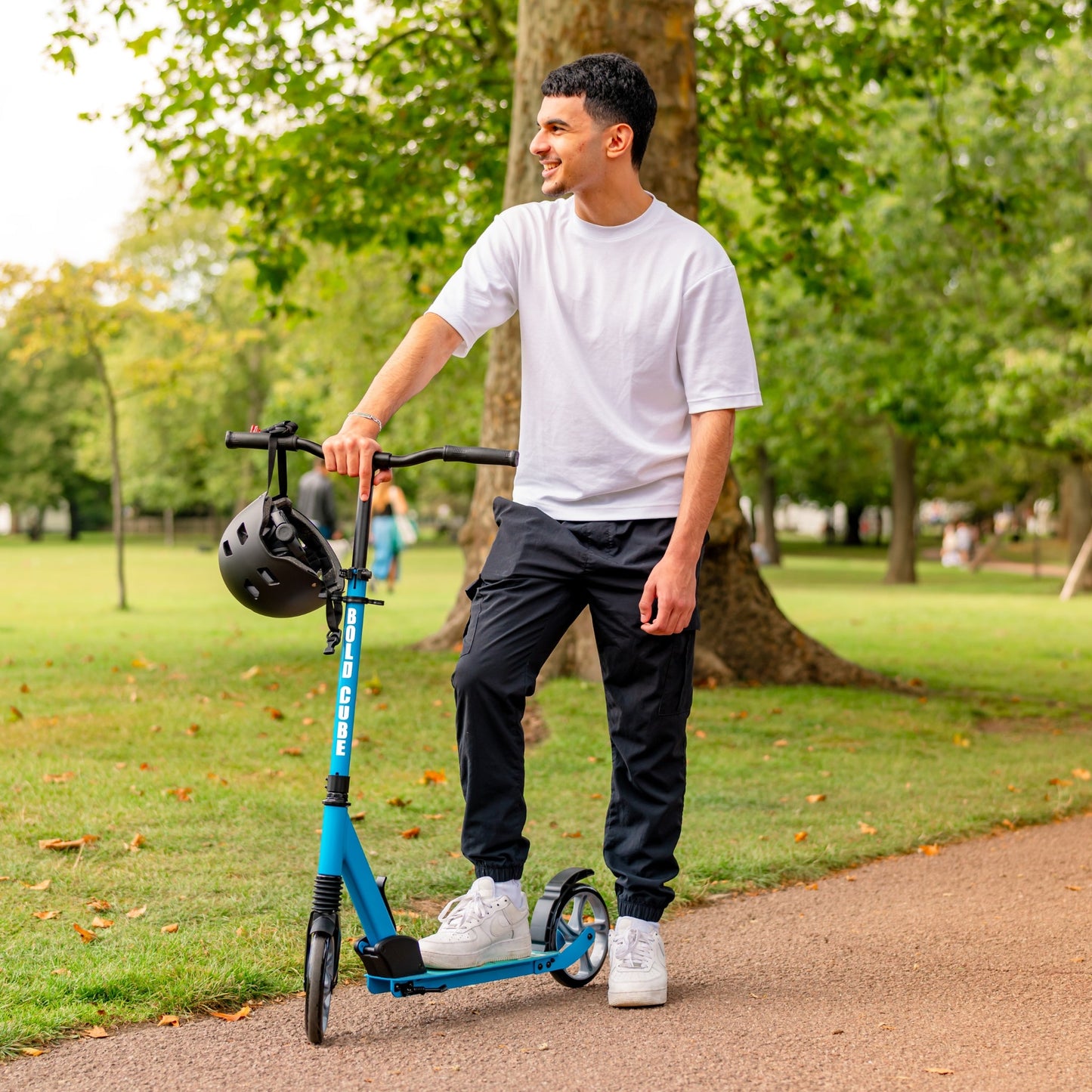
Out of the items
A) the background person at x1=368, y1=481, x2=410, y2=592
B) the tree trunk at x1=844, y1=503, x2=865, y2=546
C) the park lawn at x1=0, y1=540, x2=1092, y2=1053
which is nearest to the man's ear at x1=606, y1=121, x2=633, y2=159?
the park lawn at x1=0, y1=540, x2=1092, y2=1053

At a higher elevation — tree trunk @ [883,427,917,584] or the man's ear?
the man's ear

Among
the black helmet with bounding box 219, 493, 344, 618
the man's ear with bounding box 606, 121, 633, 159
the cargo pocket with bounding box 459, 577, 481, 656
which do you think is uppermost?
the man's ear with bounding box 606, 121, 633, 159

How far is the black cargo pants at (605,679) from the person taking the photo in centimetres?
337

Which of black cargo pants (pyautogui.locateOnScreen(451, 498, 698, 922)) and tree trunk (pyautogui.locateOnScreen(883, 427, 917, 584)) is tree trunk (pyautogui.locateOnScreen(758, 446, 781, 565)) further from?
black cargo pants (pyautogui.locateOnScreen(451, 498, 698, 922))

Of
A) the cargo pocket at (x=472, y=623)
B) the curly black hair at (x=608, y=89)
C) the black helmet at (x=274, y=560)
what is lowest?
the cargo pocket at (x=472, y=623)

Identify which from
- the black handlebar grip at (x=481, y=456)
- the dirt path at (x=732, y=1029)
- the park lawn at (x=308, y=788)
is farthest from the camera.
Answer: the park lawn at (x=308, y=788)

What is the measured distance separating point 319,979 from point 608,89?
2184 millimetres

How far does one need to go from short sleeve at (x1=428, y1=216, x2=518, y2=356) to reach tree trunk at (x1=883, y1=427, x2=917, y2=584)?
2937 cm

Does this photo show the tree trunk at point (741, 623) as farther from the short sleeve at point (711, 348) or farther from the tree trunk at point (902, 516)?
the tree trunk at point (902, 516)

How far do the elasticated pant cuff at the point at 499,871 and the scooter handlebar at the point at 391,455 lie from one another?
3.29 feet

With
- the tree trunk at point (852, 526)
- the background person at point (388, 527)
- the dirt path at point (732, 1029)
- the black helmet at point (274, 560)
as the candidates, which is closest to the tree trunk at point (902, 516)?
the background person at point (388, 527)

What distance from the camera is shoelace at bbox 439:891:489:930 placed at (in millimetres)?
3365

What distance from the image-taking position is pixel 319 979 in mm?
3045

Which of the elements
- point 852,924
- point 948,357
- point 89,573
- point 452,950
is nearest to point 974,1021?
point 852,924
